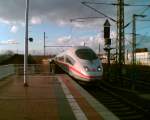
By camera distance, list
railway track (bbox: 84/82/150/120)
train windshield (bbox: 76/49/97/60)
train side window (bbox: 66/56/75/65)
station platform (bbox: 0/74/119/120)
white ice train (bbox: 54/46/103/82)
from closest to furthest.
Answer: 1. station platform (bbox: 0/74/119/120)
2. railway track (bbox: 84/82/150/120)
3. white ice train (bbox: 54/46/103/82)
4. train windshield (bbox: 76/49/97/60)
5. train side window (bbox: 66/56/75/65)

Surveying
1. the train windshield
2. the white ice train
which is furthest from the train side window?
the train windshield

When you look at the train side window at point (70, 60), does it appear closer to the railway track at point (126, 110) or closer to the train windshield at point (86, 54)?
the train windshield at point (86, 54)

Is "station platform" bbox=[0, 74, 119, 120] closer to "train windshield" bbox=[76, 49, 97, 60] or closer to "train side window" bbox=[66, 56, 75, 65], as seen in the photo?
"train windshield" bbox=[76, 49, 97, 60]

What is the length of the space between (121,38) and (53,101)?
15.8 meters

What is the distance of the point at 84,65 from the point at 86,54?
1.82 meters

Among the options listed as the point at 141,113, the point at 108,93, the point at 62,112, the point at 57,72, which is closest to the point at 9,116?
the point at 62,112

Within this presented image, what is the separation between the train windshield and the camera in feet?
85.3

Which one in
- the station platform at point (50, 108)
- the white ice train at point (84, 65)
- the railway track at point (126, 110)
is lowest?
the railway track at point (126, 110)

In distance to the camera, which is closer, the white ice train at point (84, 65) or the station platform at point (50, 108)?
the station platform at point (50, 108)

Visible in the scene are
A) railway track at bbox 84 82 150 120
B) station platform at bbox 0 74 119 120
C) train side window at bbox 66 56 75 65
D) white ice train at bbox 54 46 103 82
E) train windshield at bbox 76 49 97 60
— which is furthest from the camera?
train side window at bbox 66 56 75 65

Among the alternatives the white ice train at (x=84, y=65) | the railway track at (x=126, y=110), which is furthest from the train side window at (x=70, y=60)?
the railway track at (x=126, y=110)

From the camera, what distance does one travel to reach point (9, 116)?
1075 cm

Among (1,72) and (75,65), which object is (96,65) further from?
(1,72)

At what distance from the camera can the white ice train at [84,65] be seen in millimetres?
24344
